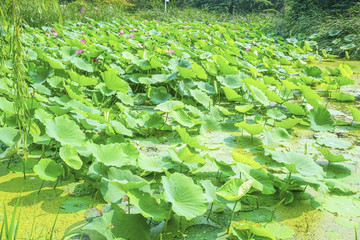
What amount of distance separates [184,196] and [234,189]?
16 centimetres

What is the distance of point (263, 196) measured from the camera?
111 cm

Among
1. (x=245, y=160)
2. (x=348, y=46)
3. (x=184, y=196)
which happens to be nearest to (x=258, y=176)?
(x=245, y=160)

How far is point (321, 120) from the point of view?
1.75m

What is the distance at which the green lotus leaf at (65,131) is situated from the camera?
46.4 inches

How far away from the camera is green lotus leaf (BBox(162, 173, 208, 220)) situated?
0.85 m

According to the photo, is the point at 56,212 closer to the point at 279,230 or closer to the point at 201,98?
the point at 279,230

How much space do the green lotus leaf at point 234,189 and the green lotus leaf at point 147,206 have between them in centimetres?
17

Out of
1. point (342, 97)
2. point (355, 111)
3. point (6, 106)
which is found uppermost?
point (6, 106)

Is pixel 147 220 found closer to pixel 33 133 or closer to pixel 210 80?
pixel 33 133

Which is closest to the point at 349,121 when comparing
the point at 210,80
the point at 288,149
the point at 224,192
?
the point at 288,149

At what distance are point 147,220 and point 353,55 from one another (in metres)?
4.39

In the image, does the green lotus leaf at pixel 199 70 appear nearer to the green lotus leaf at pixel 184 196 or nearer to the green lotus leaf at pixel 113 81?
the green lotus leaf at pixel 113 81

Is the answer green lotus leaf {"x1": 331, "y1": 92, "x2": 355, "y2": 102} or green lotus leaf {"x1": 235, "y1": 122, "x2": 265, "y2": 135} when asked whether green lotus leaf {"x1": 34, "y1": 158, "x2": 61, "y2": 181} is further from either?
green lotus leaf {"x1": 331, "y1": 92, "x2": 355, "y2": 102}

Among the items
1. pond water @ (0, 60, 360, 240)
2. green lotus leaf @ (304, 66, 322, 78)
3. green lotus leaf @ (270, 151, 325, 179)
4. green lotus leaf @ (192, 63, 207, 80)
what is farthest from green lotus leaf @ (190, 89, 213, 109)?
green lotus leaf @ (304, 66, 322, 78)
